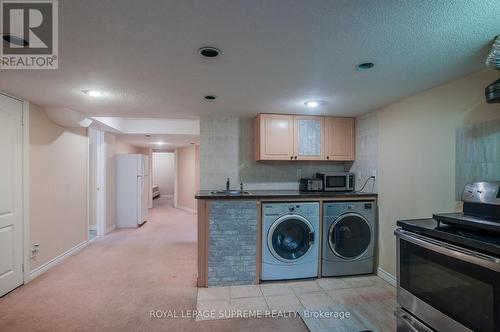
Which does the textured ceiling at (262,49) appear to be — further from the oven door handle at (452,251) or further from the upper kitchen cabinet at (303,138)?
the oven door handle at (452,251)

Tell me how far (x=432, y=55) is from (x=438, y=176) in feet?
3.75

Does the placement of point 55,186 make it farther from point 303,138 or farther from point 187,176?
point 187,176

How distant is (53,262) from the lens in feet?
10.5

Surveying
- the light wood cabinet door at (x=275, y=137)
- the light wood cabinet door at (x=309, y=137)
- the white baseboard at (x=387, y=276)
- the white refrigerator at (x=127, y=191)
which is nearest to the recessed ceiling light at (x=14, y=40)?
the light wood cabinet door at (x=275, y=137)

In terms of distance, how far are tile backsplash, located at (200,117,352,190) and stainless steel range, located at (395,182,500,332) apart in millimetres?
1927

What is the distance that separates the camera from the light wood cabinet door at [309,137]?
10.8 feet

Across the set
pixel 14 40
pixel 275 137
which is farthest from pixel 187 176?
pixel 14 40

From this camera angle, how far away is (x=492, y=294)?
1175 millimetres

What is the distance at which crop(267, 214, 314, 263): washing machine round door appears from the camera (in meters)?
2.80

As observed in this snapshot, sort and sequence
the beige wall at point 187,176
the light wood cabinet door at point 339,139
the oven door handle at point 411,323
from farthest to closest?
the beige wall at point 187,176
the light wood cabinet door at point 339,139
the oven door handle at point 411,323

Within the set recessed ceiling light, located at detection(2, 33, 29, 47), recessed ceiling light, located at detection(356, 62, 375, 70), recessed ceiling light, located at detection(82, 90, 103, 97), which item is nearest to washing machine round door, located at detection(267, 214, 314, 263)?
recessed ceiling light, located at detection(356, 62, 375, 70)

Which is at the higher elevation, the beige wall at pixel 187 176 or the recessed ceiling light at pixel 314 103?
the recessed ceiling light at pixel 314 103

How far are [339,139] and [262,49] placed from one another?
2231mm

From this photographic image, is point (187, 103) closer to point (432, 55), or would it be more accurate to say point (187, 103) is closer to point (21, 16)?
point (21, 16)
